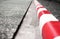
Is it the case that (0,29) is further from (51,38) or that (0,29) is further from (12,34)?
(51,38)

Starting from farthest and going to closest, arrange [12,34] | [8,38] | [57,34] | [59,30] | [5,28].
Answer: [5,28], [12,34], [8,38], [59,30], [57,34]

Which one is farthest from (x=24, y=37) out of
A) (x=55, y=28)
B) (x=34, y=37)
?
(x=55, y=28)

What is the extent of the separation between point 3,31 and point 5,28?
26cm

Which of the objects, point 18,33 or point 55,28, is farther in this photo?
point 18,33

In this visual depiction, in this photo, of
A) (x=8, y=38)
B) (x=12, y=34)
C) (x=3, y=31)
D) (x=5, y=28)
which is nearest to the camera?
(x=8, y=38)

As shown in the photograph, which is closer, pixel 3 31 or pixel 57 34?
pixel 57 34

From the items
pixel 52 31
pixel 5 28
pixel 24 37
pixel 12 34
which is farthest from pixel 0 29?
pixel 52 31

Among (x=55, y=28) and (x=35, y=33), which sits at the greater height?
(x=55, y=28)

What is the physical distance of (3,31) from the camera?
3.64m

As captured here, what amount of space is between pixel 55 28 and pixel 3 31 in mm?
1939

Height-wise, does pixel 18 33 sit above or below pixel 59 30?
below

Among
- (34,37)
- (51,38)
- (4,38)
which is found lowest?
(4,38)

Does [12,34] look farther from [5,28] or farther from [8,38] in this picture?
[5,28]

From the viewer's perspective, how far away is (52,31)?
1.92m
